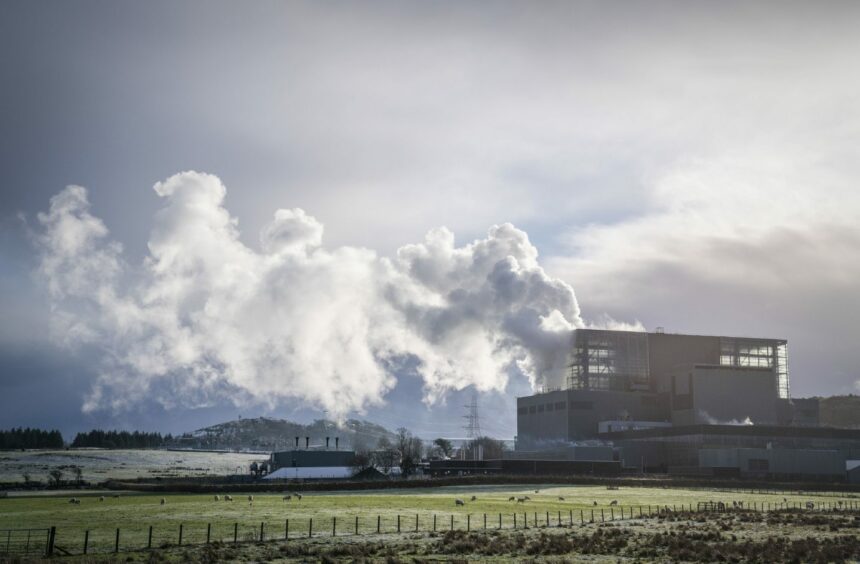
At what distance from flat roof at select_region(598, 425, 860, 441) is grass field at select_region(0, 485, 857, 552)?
4896cm

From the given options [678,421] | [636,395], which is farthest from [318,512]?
[636,395]

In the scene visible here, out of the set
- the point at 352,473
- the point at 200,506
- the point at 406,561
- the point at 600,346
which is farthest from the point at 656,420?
the point at 406,561

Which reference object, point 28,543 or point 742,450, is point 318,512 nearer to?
point 28,543

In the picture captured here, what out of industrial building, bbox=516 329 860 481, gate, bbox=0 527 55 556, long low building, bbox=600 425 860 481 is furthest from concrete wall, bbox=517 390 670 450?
gate, bbox=0 527 55 556

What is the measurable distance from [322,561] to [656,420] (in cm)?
15507

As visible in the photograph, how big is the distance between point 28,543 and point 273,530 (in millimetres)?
16275

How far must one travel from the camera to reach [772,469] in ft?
480

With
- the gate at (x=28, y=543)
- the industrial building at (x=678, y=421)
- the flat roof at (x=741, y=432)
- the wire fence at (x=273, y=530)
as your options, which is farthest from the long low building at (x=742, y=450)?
the gate at (x=28, y=543)

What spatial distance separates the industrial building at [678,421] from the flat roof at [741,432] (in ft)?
0.61

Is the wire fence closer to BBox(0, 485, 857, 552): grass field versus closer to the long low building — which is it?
BBox(0, 485, 857, 552): grass field

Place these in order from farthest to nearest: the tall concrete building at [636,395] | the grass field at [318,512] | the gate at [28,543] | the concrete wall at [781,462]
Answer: the tall concrete building at [636,395]
the concrete wall at [781,462]
the grass field at [318,512]
the gate at [28,543]

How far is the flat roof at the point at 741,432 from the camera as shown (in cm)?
16312

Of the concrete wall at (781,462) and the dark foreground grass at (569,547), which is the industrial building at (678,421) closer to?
the concrete wall at (781,462)

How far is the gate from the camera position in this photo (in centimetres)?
4919
